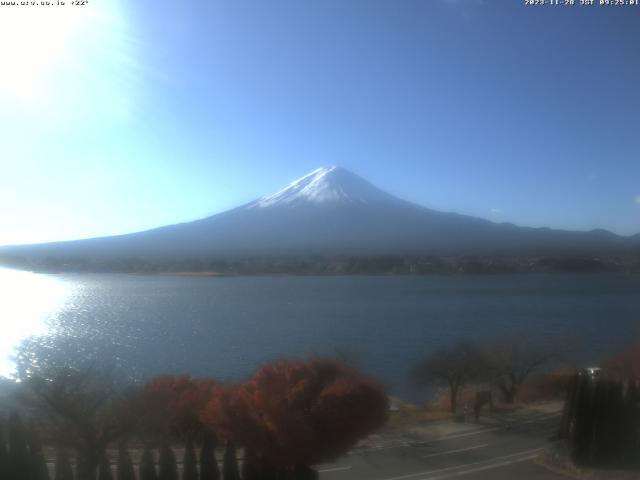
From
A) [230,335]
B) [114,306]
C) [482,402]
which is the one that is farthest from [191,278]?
[482,402]

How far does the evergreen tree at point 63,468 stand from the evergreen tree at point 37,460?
76 millimetres

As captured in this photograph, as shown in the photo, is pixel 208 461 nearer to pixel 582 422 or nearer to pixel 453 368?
pixel 582 422

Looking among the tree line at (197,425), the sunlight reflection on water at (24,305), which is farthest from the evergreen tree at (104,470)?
the sunlight reflection on water at (24,305)

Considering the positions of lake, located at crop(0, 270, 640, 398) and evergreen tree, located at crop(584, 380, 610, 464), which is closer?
evergreen tree, located at crop(584, 380, 610, 464)

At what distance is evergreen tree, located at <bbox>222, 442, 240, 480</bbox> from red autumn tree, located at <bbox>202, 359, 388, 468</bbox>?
84mm

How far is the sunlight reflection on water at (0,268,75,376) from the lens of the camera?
719 cm

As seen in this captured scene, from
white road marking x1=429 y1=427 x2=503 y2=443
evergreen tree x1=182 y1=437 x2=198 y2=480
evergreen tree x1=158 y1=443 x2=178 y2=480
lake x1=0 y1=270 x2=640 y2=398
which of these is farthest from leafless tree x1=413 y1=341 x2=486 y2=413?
evergreen tree x1=158 y1=443 x2=178 y2=480

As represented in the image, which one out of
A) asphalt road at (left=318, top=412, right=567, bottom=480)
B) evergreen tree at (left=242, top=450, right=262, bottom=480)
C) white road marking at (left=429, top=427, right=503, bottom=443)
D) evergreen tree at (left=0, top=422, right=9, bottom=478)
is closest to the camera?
evergreen tree at (left=0, top=422, right=9, bottom=478)

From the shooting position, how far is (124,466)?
4.30 m

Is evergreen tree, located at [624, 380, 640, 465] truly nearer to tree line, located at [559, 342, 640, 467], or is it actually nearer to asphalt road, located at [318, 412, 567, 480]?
tree line, located at [559, 342, 640, 467]

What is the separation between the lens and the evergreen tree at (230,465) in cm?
455

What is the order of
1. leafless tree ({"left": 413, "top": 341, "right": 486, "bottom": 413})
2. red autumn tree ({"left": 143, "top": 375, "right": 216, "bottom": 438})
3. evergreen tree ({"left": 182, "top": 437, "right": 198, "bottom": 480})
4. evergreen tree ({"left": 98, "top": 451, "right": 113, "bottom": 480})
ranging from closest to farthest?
1. evergreen tree ({"left": 98, "top": 451, "right": 113, "bottom": 480})
2. evergreen tree ({"left": 182, "top": 437, "right": 198, "bottom": 480})
3. red autumn tree ({"left": 143, "top": 375, "right": 216, "bottom": 438})
4. leafless tree ({"left": 413, "top": 341, "right": 486, "bottom": 413})

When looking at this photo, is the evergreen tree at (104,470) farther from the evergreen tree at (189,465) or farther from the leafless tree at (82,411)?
the evergreen tree at (189,465)

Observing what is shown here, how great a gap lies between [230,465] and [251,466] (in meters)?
0.17
